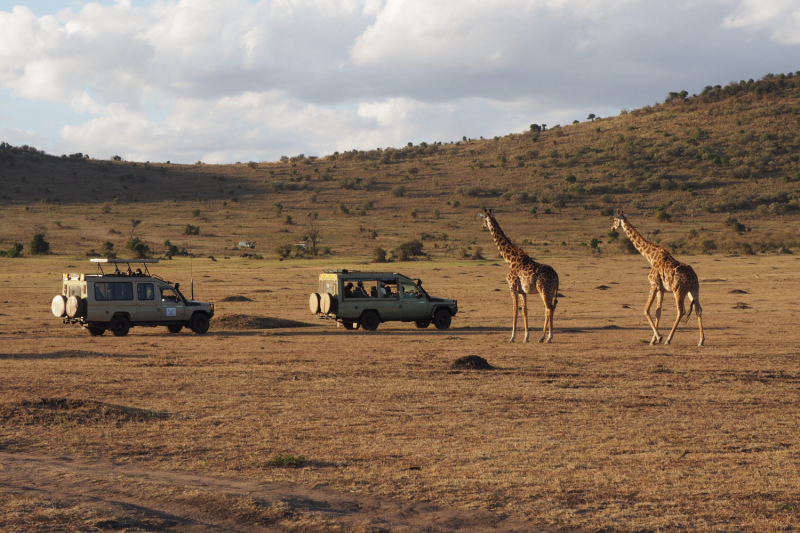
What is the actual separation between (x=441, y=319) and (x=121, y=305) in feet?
31.1

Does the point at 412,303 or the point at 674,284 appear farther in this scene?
the point at 412,303

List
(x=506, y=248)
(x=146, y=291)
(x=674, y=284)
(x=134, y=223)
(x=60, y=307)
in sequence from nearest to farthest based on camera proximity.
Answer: (x=674, y=284)
(x=60, y=307)
(x=146, y=291)
(x=506, y=248)
(x=134, y=223)

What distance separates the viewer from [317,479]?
9164 mm

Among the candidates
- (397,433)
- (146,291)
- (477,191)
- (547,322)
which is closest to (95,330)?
(146,291)

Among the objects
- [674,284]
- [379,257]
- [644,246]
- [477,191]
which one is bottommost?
[674,284]

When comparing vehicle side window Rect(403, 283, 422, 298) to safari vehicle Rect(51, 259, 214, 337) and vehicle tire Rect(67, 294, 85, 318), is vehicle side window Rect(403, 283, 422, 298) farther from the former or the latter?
vehicle tire Rect(67, 294, 85, 318)

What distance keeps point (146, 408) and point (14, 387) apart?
3119mm

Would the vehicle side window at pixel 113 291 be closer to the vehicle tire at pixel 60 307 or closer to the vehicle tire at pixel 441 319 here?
the vehicle tire at pixel 60 307

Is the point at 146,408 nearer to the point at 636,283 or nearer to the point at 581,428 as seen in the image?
the point at 581,428

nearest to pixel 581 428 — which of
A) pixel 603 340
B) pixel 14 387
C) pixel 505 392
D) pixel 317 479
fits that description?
pixel 505 392

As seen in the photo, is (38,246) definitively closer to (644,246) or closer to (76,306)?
(76,306)

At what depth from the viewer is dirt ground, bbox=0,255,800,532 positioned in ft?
26.3

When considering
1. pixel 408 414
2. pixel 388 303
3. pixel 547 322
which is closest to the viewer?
pixel 408 414

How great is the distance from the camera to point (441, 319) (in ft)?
89.7
